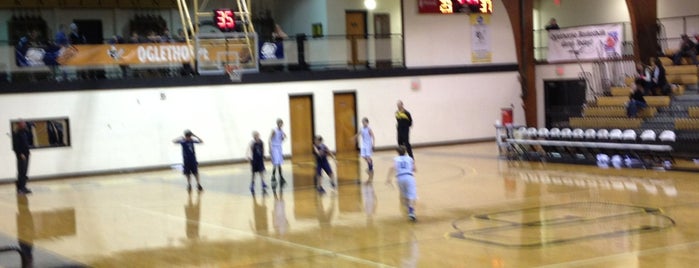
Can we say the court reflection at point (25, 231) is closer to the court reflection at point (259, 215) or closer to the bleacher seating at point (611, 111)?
the court reflection at point (259, 215)

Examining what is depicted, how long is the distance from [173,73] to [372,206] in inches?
514

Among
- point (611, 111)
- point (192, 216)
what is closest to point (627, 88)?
point (611, 111)

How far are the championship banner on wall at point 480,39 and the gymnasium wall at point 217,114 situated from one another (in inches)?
27.8

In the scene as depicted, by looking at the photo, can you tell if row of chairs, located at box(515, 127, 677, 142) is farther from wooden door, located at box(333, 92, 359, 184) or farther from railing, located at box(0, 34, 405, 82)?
railing, located at box(0, 34, 405, 82)

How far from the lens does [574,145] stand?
2675 centimetres

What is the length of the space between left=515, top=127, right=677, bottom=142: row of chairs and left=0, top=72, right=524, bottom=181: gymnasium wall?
666 cm

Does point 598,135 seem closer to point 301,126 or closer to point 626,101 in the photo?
point 626,101

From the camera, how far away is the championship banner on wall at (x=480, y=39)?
36344 millimetres

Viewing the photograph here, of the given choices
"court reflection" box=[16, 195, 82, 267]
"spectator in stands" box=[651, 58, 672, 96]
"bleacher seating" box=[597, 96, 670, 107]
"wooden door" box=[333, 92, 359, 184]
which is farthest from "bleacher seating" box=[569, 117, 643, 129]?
"court reflection" box=[16, 195, 82, 267]

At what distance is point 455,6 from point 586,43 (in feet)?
17.6

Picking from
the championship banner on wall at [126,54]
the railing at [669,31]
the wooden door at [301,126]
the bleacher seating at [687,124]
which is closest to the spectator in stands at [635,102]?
the bleacher seating at [687,124]

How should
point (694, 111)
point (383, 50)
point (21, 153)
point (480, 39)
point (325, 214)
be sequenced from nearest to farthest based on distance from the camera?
point (325, 214)
point (21, 153)
point (694, 111)
point (383, 50)
point (480, 39)

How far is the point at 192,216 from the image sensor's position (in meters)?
19.0

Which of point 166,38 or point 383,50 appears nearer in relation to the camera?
point 166,38
